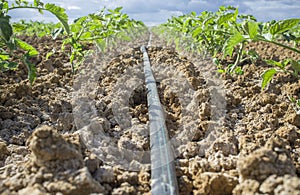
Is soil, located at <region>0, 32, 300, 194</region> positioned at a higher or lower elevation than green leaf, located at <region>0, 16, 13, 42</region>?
lower

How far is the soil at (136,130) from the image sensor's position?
1.27 m

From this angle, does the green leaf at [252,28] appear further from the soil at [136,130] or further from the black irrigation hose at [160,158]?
the black irrigation hose at [160,158]

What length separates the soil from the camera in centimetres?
127

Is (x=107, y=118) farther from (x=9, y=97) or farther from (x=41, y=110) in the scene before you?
(x=9, y=97)

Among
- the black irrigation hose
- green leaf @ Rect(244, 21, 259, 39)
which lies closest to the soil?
the black irrigation hose

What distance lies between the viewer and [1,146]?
72.9 inches

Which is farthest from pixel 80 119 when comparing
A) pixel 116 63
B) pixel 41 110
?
pixel 116 63

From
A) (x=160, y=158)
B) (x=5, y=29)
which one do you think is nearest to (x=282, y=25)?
(x=160, y=158)

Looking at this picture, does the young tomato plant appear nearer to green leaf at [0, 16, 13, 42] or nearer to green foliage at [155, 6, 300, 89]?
green leaf at [0, 16, 13, 42]

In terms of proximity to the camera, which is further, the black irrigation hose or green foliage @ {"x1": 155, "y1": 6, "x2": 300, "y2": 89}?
green foliage @ {"x1": 155, "y1": 6, "x2": 300, "y2": 89}

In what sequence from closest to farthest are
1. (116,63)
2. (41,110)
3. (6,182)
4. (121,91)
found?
(6,182), (41,110), (121,91), (116,63)

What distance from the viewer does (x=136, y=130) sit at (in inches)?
82.0

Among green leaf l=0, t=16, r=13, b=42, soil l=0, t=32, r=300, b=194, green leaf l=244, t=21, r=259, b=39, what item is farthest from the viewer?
green leaf l=0, t=16, r=13, b=42

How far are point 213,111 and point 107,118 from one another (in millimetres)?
661
